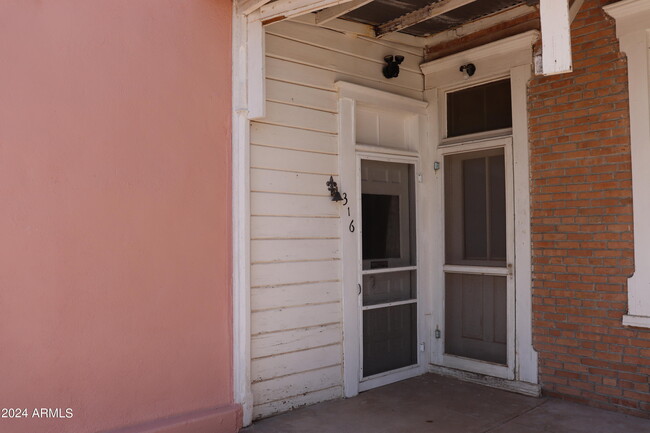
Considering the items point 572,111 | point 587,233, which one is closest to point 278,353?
point 587,233

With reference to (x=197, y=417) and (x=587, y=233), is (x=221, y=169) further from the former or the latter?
(x=587, y=233)

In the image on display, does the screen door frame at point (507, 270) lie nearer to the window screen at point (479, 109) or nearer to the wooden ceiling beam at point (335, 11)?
the window screen at point (479, 109)

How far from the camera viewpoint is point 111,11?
11.8 ft

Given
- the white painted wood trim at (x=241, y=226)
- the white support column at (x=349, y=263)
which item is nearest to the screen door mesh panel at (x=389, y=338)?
the white support column at (x=349, y=263)

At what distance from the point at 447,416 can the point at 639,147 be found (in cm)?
260

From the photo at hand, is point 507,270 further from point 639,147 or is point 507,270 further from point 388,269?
point 639,147

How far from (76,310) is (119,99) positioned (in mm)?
1373

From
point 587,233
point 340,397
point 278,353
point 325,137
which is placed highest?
point 325,137

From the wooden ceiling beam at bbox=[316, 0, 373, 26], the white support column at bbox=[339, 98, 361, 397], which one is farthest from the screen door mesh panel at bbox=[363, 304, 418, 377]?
the wooden ceiling beam at bbox=[316, 0, 373, 26]

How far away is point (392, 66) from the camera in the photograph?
5.39 m

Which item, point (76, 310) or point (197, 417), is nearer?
point (76, 310)

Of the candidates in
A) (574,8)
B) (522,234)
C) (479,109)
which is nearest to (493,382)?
(522,234)

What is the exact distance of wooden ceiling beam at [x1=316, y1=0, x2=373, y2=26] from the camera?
14.6 ft

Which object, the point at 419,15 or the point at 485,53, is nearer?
the point at 419,15
